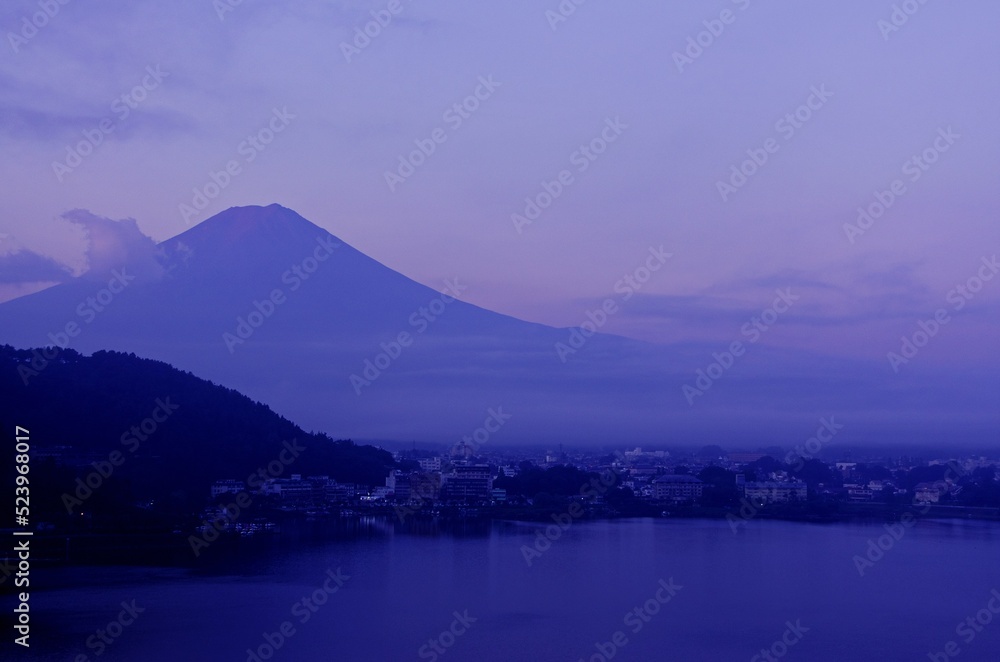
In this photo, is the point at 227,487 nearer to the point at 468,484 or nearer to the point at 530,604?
the point at 468,484

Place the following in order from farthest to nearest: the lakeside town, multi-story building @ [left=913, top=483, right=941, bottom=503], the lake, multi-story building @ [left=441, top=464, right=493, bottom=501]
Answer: multi-story building @ [left=913, top=483, right=941, bottom=503], multi-story building @ [left=441, top=464, right=493, bottom=501], the lakeside town, the lake

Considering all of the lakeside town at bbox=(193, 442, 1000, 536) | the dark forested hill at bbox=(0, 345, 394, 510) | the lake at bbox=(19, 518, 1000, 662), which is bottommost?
the lake at bbox=(19, 518, 1000, 662)

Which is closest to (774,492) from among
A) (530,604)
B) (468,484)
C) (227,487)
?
(468,484)

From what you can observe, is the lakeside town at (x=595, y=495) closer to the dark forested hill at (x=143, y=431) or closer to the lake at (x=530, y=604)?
the dark forested hill at (x=143, y=431)

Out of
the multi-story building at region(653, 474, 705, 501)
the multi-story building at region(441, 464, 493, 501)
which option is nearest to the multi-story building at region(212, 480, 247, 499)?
the multi-story building at region(441, 464, 493, 501)

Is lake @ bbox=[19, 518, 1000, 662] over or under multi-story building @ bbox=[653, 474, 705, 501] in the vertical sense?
under

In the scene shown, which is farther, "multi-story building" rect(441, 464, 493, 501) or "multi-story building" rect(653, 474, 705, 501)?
"multi-story building" rect(653, 474, 705, 501)

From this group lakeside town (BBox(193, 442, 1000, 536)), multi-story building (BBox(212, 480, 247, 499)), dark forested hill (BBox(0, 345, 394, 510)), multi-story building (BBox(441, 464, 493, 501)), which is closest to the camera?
dark forested hill (BBox(0, 345, 394, 510))

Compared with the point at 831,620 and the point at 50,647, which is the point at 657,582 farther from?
the point at 50,647

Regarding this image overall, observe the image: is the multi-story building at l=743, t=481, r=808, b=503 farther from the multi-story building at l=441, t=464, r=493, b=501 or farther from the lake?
the lake
